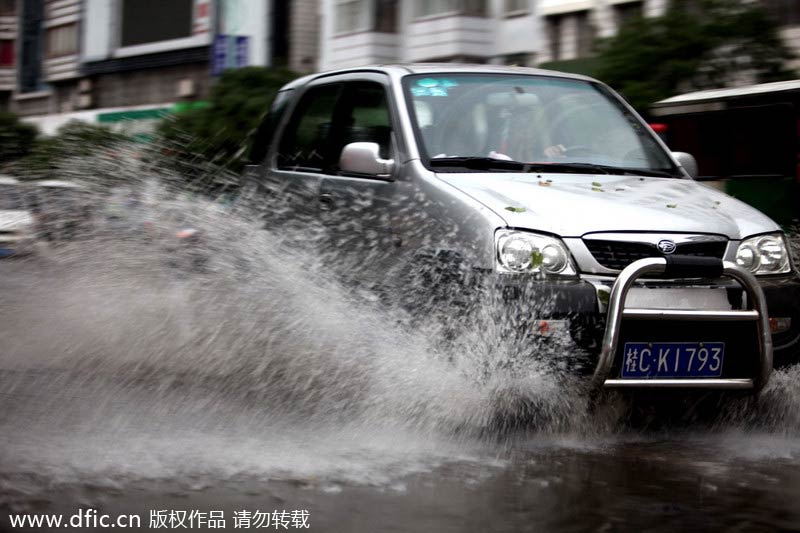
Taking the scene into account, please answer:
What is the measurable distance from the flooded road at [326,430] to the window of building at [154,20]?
107 feet

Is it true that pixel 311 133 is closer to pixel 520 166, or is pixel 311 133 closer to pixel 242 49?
pixel 520 166

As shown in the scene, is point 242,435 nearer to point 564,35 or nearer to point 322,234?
point 322,234

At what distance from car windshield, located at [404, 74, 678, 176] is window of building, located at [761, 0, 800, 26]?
1395 centimetres

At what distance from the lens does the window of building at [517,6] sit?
27.9 meters

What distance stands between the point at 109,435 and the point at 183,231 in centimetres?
235

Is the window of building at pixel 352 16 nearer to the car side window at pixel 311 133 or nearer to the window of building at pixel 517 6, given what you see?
the window of building at pixel 517 6

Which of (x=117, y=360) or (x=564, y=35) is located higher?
(x=564, y=35)

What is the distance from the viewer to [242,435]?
5453 millimetres

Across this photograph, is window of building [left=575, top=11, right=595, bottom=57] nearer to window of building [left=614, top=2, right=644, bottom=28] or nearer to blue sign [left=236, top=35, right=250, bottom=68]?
window of building [left=614, top=2, right=644, bottom=28]

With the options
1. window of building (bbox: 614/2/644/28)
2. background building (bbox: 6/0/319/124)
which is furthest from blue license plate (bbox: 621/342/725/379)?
background building (bbox: 6/0/319/124)

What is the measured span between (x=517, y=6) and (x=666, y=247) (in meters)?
23.4

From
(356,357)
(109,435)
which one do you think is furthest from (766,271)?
(109,435)

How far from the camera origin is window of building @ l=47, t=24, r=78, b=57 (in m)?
46.6

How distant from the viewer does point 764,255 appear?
19.7 ft
